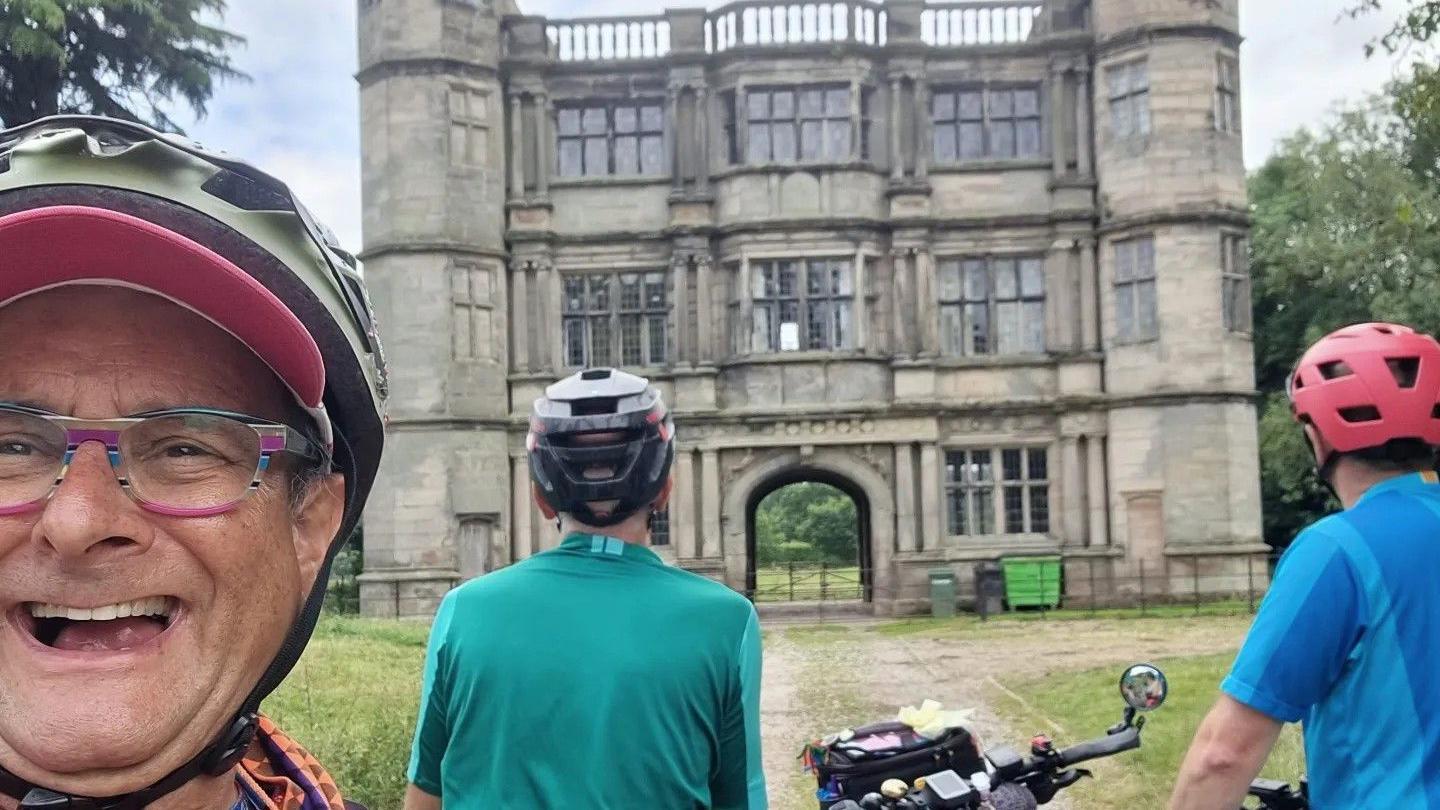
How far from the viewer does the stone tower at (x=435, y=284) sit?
66.4 ft

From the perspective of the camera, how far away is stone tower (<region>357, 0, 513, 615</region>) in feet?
66.4

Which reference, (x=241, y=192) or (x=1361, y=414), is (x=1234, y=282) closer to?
(x=1361, y=414)

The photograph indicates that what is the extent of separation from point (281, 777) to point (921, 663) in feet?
43.4

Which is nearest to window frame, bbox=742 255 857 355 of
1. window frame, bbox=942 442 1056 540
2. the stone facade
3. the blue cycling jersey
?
the stone facade

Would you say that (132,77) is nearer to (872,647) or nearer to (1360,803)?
(872,647)

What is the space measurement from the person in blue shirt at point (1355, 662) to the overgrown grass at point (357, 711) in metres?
4.47

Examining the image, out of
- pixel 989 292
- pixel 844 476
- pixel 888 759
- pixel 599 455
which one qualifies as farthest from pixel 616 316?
pixel 599 455

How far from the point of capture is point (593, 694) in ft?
8.90

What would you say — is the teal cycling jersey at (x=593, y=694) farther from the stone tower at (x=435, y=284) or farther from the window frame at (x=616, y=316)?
the window frame at (x=616, y=316)

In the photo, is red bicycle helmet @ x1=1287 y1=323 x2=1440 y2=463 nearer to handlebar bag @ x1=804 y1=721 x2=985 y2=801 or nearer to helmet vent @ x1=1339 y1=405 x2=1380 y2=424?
helmet vent @ x1=1339 y1=405 x2=1380 y2=424

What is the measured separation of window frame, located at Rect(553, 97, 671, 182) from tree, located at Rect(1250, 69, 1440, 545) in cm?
1406

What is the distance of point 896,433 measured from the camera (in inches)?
813

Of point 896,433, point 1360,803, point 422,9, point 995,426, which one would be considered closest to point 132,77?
point 422,9

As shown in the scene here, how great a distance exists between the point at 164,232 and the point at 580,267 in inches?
818
